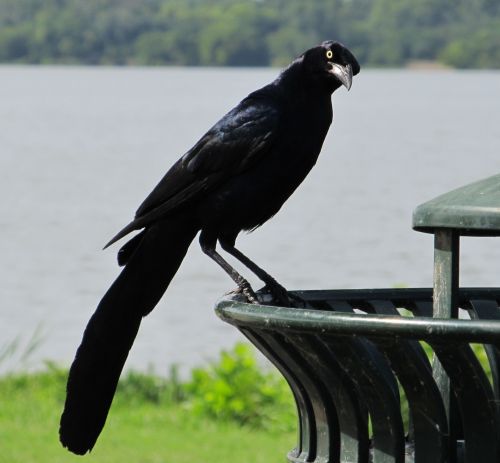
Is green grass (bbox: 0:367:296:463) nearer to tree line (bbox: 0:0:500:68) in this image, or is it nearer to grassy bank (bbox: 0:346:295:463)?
grassy bank (bbox: 0:346:295:463)

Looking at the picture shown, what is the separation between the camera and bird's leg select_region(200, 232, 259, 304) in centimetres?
386

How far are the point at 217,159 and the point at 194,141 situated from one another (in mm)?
22912

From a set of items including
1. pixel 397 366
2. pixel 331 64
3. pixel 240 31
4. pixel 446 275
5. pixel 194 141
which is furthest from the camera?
pixel 240 31

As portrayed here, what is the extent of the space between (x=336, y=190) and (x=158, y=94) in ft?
104

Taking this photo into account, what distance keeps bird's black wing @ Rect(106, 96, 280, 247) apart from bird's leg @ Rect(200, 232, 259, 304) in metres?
0.20

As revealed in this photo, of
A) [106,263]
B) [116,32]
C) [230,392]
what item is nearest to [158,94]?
[116,32]

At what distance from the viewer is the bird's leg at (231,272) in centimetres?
386

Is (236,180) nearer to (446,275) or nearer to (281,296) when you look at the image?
(281,296)

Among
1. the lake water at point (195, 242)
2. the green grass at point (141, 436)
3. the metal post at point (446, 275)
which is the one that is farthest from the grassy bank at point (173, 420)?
the metal post at point (446, 275)

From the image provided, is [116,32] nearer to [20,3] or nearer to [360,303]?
[20,3]

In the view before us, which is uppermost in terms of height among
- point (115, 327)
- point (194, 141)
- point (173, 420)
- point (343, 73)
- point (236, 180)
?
point (343, 73)

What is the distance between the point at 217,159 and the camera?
13.3 feet

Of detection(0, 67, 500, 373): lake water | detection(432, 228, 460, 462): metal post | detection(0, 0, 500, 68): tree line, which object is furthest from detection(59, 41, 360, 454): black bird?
detection(0, 0, 500, 68): tree line

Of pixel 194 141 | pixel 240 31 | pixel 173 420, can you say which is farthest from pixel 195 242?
pixel 240 31
